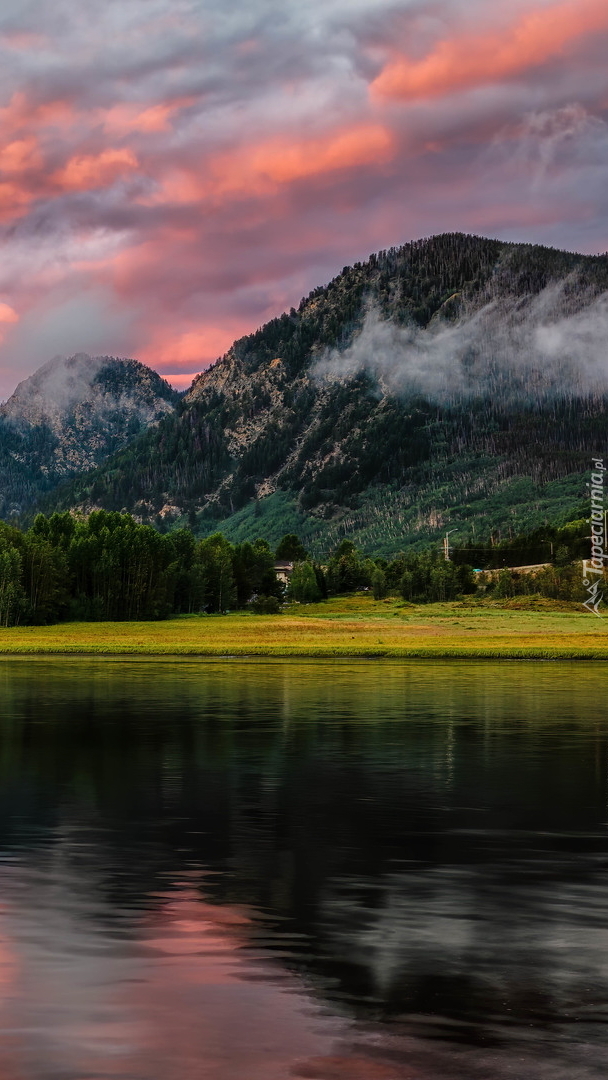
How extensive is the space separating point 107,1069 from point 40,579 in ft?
505

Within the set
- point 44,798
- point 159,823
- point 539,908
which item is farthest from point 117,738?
point 539,908

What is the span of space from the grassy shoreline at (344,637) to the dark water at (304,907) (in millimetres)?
60426

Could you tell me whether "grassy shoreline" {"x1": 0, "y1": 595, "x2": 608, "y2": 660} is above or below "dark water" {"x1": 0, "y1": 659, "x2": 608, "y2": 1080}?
below

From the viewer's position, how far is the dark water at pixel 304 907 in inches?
487

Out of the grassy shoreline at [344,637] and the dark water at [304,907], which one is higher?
the dark water at [304,907]

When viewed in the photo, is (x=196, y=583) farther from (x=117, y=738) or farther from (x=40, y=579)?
(x=117, y=738)

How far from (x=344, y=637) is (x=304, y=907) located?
108 meters

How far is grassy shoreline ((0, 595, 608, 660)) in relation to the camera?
10500cm

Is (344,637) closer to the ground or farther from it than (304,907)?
closer to the ground

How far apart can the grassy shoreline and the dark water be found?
60.4 m

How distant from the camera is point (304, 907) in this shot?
18594mm

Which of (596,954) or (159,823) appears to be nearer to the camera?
(596,954)

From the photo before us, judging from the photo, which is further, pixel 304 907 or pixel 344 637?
pixel 344 637

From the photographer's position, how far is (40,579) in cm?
16100
